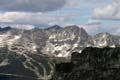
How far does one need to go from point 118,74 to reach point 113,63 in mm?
10528

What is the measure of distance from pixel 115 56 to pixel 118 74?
1447 cm

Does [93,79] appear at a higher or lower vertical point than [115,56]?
lower

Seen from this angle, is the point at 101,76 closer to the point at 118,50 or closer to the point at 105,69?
the point at 105,69

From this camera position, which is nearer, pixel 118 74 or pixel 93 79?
pixel 118 74

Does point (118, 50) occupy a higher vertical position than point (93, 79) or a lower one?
higher

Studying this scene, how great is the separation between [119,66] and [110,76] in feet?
23.0

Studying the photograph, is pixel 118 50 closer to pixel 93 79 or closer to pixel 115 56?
pixel 115 56

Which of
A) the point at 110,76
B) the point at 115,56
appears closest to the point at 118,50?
the point at 115,56

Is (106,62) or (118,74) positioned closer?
(118,74)

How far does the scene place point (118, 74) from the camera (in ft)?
607

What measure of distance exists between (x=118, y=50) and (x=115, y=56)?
3599 millimetres

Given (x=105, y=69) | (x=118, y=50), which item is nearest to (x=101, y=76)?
(x=105, y=69)

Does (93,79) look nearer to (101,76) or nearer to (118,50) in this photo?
(101,76)

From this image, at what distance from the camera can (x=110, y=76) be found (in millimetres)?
189500
